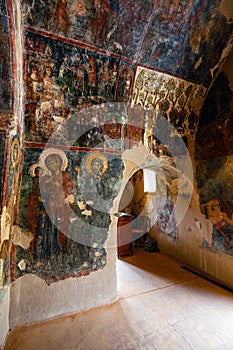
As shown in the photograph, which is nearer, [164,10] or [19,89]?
[19,89]

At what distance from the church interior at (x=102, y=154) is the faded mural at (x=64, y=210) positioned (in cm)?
2

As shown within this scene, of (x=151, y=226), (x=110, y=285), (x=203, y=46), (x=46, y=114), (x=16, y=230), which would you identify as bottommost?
(x=110, y=285)

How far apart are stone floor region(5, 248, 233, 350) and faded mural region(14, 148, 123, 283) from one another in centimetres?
64

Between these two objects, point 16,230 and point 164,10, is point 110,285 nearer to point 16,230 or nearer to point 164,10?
point 16,230

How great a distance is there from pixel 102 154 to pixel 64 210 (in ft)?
3.48

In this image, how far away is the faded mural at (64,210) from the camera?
2836 mm

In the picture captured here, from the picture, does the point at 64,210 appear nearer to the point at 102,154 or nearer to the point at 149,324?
the point at 102,154

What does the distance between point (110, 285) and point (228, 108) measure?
3678 millimetres

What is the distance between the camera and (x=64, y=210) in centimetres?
304

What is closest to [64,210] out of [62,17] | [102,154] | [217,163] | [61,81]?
[102,154]

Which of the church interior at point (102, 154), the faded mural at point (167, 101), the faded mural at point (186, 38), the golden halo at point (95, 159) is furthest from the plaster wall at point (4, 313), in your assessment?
the faded mural at point (186, 38)

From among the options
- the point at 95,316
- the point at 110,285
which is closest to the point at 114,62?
the point at 110,285

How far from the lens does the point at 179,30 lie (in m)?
3.04

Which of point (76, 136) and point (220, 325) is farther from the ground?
point (76, 136)
